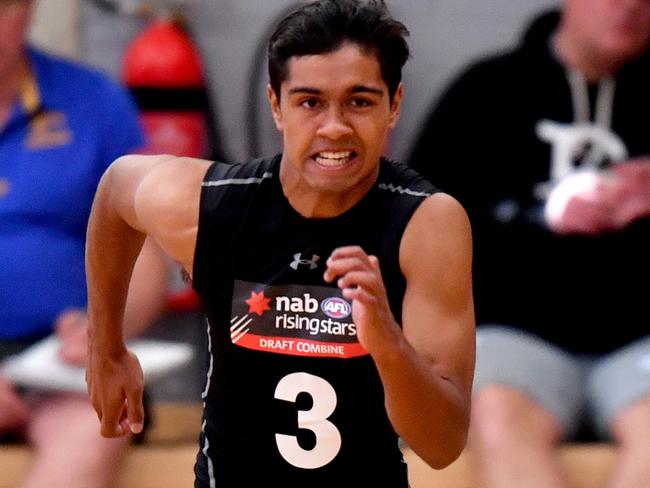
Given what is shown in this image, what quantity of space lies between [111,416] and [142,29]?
162cm

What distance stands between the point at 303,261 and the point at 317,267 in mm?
21

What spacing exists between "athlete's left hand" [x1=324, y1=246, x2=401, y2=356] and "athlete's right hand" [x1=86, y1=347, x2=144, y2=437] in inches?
21.4

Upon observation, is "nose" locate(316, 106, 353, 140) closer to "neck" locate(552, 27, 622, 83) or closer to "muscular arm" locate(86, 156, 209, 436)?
"muscular arm" locate(86, 156, 209, 436)

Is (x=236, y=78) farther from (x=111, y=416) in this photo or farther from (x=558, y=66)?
(x=111, y=416)

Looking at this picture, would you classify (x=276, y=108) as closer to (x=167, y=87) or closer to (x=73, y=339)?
(x=73, y=339)

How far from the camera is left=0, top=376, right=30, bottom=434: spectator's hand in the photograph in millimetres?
2250

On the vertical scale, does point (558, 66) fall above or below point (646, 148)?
above

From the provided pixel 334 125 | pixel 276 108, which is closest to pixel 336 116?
pixel 334 125

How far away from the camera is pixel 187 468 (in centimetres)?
237

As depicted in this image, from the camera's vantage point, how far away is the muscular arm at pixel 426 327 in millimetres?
1316

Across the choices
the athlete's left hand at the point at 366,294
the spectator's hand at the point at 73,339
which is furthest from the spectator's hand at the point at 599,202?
the athlete's left hand at the point at 366,294

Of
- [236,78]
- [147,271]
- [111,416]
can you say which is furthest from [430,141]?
[111,416]

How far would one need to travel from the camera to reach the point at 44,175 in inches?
92.2

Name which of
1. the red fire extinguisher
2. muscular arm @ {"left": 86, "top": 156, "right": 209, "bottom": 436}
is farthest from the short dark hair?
the red fire extinguisher
